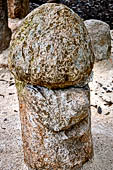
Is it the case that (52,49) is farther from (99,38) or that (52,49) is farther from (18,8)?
(18,8)

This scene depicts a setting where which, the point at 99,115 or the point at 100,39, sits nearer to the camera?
the point at 99,115

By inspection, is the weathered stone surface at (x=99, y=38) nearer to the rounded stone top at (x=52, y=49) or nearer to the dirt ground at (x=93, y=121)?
the dirt ground at (x=93, y=121)

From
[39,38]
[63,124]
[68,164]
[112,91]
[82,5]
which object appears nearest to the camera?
[39,38]

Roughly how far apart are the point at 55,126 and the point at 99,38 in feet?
8.03

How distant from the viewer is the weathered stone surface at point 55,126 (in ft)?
6.77

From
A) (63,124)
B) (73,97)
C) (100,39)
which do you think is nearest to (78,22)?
(73,97)

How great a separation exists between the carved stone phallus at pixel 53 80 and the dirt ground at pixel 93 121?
1.13 ft

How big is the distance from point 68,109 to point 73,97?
8 centimetres

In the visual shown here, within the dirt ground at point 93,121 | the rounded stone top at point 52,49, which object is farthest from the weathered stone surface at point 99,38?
the rounded stone top at point 52,49

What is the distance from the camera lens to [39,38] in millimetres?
1952

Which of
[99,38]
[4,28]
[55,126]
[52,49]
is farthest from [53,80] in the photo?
[4,28]

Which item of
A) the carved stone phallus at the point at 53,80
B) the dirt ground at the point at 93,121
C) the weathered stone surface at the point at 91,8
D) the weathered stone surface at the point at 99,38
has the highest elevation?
the carved stone phallus at the point at 53,80

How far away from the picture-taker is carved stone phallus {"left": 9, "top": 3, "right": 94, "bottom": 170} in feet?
6.41

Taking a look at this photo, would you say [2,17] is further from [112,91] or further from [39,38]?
[39,38]
